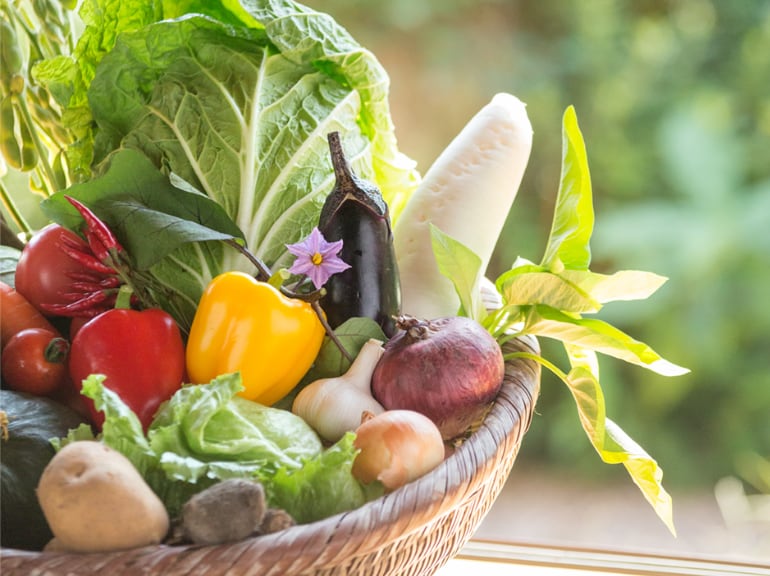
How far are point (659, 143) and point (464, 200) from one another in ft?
4.10

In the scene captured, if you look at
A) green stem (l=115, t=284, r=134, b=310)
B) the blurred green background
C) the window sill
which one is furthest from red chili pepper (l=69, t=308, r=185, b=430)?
the blurred green background

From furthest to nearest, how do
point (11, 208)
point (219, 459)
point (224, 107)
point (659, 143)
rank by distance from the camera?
point (659, 143) → point (11, 208) → point (224, 107) → point (219, 459)

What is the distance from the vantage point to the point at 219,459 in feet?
2.43

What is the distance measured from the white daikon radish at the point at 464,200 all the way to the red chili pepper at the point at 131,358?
1.07 feet

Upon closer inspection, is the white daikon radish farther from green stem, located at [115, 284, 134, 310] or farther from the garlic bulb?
green stem, located at [115, 284, 134, 310]

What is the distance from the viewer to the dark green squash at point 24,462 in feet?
2.42

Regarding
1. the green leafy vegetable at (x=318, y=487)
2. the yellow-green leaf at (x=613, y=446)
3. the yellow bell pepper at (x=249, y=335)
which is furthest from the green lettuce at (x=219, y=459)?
the yellow-green leaf at (x=613, y=446)

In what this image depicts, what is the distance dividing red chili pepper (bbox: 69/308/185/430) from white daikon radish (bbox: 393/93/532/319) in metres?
0.33

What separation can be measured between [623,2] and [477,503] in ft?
5.46

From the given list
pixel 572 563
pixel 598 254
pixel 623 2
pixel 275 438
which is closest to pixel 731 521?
pixel 598 254

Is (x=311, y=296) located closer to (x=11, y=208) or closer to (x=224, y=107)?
(x=224, y=107)

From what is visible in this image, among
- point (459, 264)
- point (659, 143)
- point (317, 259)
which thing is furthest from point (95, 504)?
point (659, 143)

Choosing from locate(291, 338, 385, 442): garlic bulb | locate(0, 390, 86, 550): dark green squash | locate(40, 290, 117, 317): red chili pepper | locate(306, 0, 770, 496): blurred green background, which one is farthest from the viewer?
locate(306, 0, 770, 496): blurred green background

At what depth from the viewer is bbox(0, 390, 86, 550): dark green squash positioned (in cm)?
74
